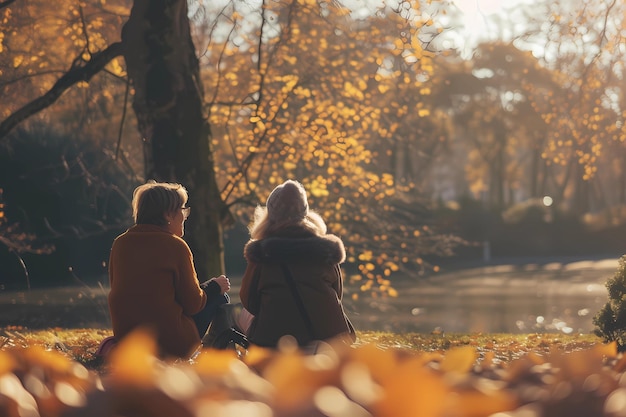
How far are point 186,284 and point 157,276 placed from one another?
184 millimetres

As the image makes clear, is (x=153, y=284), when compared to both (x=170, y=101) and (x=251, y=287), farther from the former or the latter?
(x=170, y=101)

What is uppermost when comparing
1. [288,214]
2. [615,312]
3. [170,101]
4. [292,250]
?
[170,101]

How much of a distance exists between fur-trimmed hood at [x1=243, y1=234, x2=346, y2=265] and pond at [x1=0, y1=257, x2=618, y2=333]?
8.66 m

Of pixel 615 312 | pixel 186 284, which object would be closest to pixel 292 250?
pixel 186 284

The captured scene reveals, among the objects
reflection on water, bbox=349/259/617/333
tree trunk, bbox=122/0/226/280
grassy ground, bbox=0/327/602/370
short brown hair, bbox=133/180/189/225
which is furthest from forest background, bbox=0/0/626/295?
short brown hair, bbox=133/180/189/225

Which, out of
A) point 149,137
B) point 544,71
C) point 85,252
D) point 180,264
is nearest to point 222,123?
point 149,137

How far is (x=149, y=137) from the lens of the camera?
9.18 meters

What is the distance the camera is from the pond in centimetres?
1936

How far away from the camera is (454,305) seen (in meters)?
24.4

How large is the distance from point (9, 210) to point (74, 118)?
4.92 metres

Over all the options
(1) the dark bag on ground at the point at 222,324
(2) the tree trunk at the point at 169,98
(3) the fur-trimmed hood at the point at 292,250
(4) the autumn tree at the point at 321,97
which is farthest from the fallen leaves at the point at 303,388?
(4) the autumn tree at the point at 321,97

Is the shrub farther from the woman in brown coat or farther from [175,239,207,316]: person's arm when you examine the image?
[175,239,207,316]: person's arm

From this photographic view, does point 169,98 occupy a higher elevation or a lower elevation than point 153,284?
higher

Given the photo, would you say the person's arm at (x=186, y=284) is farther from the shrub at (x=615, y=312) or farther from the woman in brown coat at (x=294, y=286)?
the shrub at (x=615, y=312)
